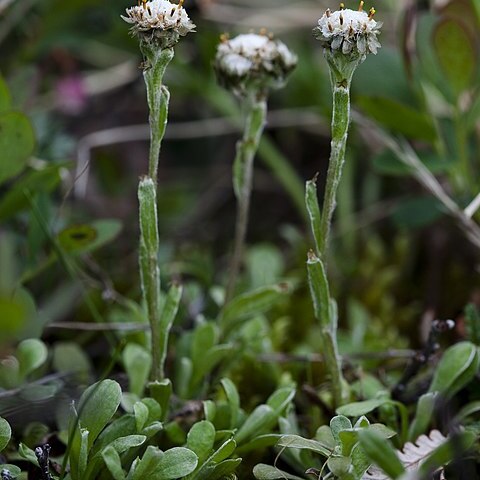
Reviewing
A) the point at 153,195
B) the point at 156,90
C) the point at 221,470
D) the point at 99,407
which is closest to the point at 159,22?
the point at 156,90

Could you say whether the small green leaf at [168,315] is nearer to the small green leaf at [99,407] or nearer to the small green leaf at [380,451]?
the small green leaf at [99,407]

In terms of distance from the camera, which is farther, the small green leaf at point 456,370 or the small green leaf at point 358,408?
the small green leaf at point 456,370

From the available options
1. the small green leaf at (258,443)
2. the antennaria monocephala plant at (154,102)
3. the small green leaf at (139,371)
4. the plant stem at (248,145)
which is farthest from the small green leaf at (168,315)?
the plant stem at (248,145)

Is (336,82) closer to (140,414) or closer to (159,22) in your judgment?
(159,22)

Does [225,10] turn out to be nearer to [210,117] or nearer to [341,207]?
[210,117]

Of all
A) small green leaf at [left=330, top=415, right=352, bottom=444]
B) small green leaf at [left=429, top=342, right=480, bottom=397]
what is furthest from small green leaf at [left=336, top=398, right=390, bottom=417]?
small green leaf at [left=429, top=342, right=480, bottom=397]

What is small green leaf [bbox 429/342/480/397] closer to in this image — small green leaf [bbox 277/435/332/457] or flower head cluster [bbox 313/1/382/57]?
small green leaf [bbox 277/435/332/457]

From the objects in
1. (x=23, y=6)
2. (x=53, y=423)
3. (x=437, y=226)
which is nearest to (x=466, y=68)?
(x=437, y=226)
